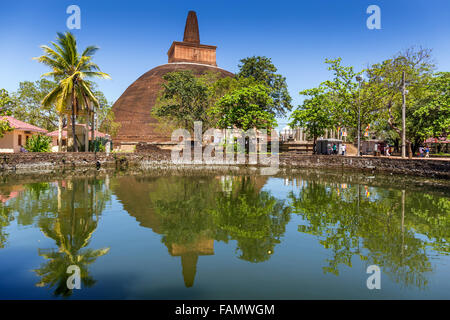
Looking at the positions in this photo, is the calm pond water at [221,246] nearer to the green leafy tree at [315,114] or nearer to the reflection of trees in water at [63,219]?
the reflection of trees in water at [63,219]

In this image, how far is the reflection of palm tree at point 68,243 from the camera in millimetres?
4167

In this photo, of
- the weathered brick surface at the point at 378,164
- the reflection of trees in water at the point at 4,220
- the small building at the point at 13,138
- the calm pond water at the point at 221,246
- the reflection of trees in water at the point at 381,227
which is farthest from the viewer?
the small building at the point at 13,138

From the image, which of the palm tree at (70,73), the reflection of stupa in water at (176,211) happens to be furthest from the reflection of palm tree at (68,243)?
the palm tree at (70,73)

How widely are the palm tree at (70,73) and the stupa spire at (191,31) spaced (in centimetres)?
4133

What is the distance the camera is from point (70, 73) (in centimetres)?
2361

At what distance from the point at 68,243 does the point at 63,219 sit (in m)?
1.92

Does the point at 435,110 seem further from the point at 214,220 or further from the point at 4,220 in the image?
the point at 4,220

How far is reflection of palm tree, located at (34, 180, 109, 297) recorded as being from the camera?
13.7ft

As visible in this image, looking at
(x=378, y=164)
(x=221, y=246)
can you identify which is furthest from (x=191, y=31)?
(x=221, y=246)

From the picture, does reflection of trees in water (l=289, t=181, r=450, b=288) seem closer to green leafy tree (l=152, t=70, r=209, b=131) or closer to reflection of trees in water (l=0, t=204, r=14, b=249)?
reflection of trees in water (l=0, t=204, r=14, b=249)

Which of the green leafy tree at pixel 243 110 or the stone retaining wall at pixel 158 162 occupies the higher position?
the green leafy tree at pixel 243 110

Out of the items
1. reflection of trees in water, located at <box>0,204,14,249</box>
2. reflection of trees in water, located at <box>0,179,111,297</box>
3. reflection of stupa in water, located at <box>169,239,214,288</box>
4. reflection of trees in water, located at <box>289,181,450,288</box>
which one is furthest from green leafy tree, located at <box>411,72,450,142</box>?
reflection of trees in water, located at <box>0,204,14,249</box>
